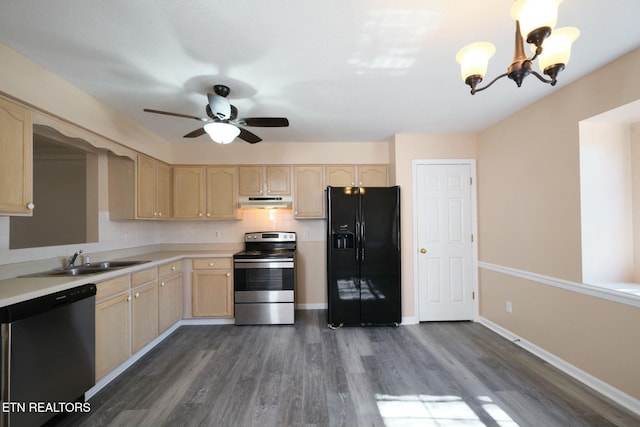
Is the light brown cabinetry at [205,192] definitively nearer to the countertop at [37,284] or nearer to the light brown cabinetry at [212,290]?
the light brown cabinetry at [212,290]

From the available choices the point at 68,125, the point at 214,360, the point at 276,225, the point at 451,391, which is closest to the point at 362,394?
the point at 451,391

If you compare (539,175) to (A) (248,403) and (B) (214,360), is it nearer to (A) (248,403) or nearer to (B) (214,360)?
Result: (A) (248,403)

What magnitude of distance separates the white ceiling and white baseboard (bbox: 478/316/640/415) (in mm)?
2397

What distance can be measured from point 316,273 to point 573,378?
2841 millimetres

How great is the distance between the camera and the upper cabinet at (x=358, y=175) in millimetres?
3754

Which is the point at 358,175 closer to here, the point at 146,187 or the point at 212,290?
the point at 212,290

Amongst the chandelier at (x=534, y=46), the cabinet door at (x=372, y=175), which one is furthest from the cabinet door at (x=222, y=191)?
the chandelier at (x=534, y=46)

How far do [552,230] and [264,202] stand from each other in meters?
3.19

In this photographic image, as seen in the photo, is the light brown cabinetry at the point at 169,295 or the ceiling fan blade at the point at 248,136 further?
the light brown cabinetry at the point at 169,295

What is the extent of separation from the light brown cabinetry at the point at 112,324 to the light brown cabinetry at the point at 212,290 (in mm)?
1000

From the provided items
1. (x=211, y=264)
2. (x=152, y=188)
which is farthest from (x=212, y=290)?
(x=152, y=188)

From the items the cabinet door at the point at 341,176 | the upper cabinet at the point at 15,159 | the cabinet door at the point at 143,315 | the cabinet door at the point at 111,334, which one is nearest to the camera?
the upper cabinet at the point at 15,159

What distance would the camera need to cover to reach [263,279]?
131 inches

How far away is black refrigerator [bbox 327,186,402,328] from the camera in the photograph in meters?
3.24
